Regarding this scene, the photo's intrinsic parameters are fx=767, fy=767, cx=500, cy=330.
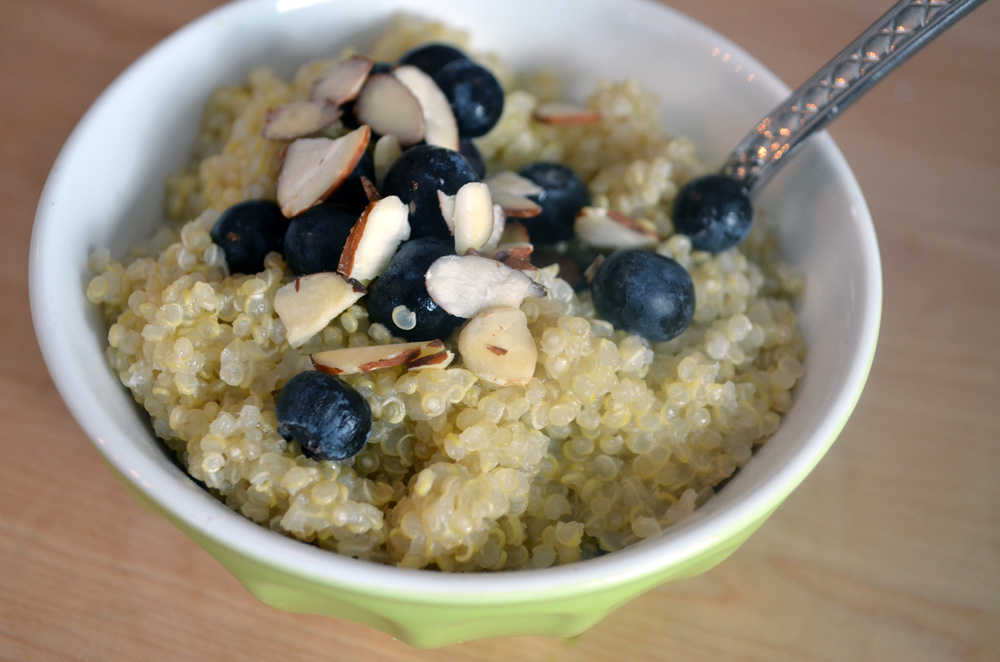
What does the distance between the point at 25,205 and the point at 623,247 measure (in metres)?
0.82

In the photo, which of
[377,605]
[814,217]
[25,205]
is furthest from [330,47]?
[377,605]

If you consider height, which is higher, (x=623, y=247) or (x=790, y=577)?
(x=623, y=247)

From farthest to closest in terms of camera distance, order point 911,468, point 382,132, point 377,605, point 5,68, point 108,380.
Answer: point 5,68 < point 911,468 < point 382,132 < point 108,380 < point 377,605

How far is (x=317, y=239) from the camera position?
72 centimetres

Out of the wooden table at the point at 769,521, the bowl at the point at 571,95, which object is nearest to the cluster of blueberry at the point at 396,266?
the bowl at the point at 571,95

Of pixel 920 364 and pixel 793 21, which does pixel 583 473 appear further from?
pixel 793 21

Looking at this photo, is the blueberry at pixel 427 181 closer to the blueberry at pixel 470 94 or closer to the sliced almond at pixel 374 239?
the sliced almond at pixel 374 239

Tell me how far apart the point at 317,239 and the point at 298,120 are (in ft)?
0.61

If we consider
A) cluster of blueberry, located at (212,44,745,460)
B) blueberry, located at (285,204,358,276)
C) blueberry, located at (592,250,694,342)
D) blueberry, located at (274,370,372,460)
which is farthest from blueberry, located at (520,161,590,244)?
blueberry, located at (274,370,372,460)

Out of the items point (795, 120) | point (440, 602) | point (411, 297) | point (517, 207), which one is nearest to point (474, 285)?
point (411, 297)

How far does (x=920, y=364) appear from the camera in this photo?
1032 mm

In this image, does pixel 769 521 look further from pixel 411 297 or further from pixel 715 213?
pixel 411 297

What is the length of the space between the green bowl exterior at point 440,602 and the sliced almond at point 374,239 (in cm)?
26

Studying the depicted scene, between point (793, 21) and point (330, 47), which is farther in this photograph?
point (793, 21)
